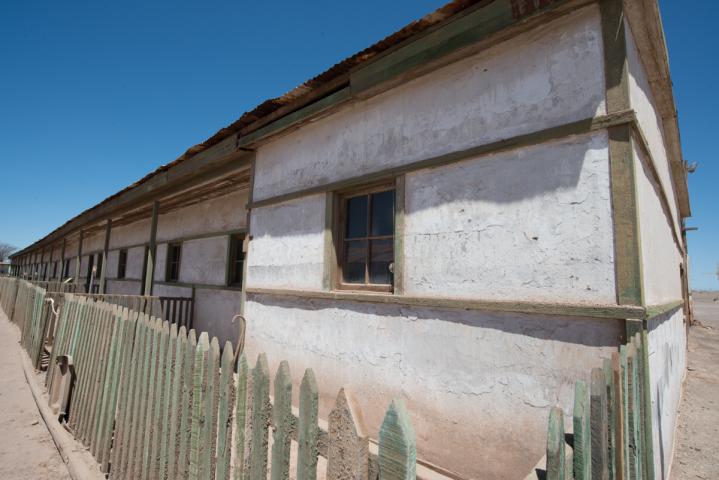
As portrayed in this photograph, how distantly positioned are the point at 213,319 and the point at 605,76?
812 centimetres

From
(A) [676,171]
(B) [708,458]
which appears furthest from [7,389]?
(A) [676,171]

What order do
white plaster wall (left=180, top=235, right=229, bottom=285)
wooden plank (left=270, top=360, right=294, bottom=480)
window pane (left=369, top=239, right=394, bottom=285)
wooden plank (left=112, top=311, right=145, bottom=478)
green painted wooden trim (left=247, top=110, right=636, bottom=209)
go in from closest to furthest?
wooden plank (left=270, top=360, right=294, bottom=480) → green painted wooden trim (left=247, top=110, right=636, bottom=209) → wooden plank (left=112, top=311, right=145, bottom=478) → window pane (left=369, top=239, right=394, bottom=285) → white plaster wall (left=180, top=235, right=229, bottom=285)

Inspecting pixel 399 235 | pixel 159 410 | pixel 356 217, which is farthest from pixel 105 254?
pixel 399 235

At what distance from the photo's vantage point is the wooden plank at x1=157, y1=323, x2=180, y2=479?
220 centimetres

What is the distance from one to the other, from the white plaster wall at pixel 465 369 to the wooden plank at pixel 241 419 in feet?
6.61

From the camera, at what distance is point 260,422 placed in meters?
1.63

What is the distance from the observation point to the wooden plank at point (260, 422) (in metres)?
1.61

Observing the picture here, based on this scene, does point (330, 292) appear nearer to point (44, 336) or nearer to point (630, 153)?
point (630, 153)

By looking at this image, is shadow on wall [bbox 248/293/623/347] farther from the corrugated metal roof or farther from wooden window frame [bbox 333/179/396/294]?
the corrugated metal roof

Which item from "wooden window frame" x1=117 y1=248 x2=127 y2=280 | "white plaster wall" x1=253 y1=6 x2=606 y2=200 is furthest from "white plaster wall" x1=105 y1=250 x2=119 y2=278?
"white plaster wall" x1=253 y1=6 x2=606 y2=200

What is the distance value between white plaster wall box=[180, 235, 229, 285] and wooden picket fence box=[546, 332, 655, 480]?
7.70m

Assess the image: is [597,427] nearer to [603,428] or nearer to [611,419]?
[603,428]

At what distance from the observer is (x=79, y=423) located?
3625mm

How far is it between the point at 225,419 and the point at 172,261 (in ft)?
33.2
